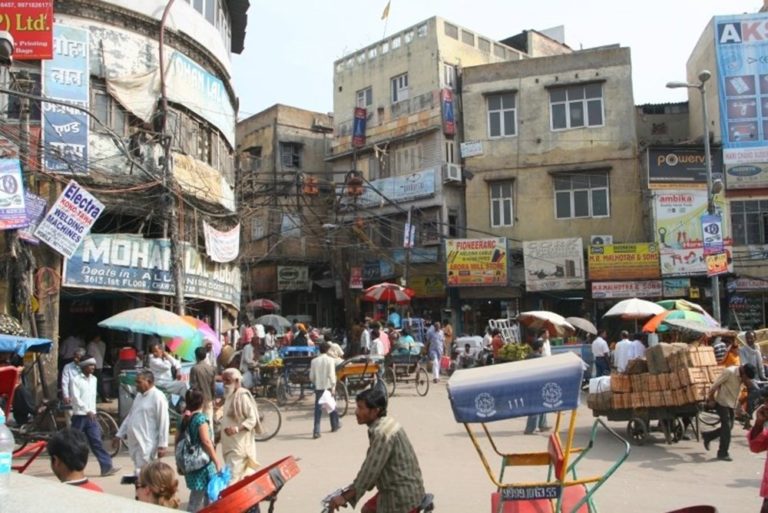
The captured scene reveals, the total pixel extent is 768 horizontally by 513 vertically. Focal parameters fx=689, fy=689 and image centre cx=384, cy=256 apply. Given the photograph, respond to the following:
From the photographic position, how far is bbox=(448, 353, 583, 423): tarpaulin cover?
475 cm

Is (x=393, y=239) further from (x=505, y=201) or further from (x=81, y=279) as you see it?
(x=81, y=279)

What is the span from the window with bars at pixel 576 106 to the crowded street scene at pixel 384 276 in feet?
0.35

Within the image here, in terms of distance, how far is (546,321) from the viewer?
20.1 meters

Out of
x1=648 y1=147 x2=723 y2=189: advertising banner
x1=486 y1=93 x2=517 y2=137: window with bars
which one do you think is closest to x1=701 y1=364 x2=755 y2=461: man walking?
x1=648 y1=147 x2=723 y2=189: advertising banner

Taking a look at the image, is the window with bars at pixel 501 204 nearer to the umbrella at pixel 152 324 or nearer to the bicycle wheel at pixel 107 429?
the umbrella at pixel 152 324

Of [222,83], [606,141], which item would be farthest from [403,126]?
[222,83]

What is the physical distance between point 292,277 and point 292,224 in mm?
2785

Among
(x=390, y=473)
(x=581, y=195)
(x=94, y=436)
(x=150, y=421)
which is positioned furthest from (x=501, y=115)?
(x=390, y=473)

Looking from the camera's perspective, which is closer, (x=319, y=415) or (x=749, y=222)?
(x=319, y=415)

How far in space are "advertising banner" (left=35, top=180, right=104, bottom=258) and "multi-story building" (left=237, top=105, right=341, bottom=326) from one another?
19.2 metres

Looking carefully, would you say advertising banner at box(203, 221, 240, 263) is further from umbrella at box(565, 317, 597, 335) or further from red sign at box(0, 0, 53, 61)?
umbrella at box(565, 317, 597, 335)

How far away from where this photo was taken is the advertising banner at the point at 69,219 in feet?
43.0

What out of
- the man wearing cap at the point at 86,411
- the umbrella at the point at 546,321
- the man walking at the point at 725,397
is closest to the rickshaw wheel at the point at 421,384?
the umbrella at the point at 546,321

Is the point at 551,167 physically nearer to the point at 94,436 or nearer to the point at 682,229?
the point at 682,229
